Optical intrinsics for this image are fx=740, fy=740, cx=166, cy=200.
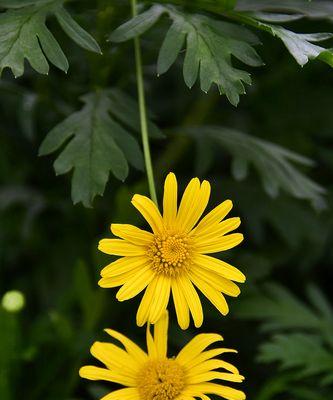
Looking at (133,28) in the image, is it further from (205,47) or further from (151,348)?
(151,348)

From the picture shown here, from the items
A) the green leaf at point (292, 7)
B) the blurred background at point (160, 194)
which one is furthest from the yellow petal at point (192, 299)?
the green leaf at point (292, 7)

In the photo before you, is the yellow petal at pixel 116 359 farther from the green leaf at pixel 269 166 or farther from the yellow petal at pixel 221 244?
the green leaf at pixel 269 166

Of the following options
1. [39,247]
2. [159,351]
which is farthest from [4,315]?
[39,247]

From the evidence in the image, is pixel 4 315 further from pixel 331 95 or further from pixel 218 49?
pixel 331 95

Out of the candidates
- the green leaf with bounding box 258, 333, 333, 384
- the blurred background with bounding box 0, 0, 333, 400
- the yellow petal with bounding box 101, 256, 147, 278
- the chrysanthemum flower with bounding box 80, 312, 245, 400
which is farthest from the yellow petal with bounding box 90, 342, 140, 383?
the green leaf with bounding box 258, 333, 333, 384

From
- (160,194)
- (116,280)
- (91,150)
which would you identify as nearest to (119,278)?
(116,280)

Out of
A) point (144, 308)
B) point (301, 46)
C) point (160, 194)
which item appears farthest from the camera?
point (160, 194)

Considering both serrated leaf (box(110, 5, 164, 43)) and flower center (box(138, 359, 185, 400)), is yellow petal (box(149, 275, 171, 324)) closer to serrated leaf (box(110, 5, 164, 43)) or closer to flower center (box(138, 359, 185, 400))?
flower center (box(138, 359, 185, 400))
